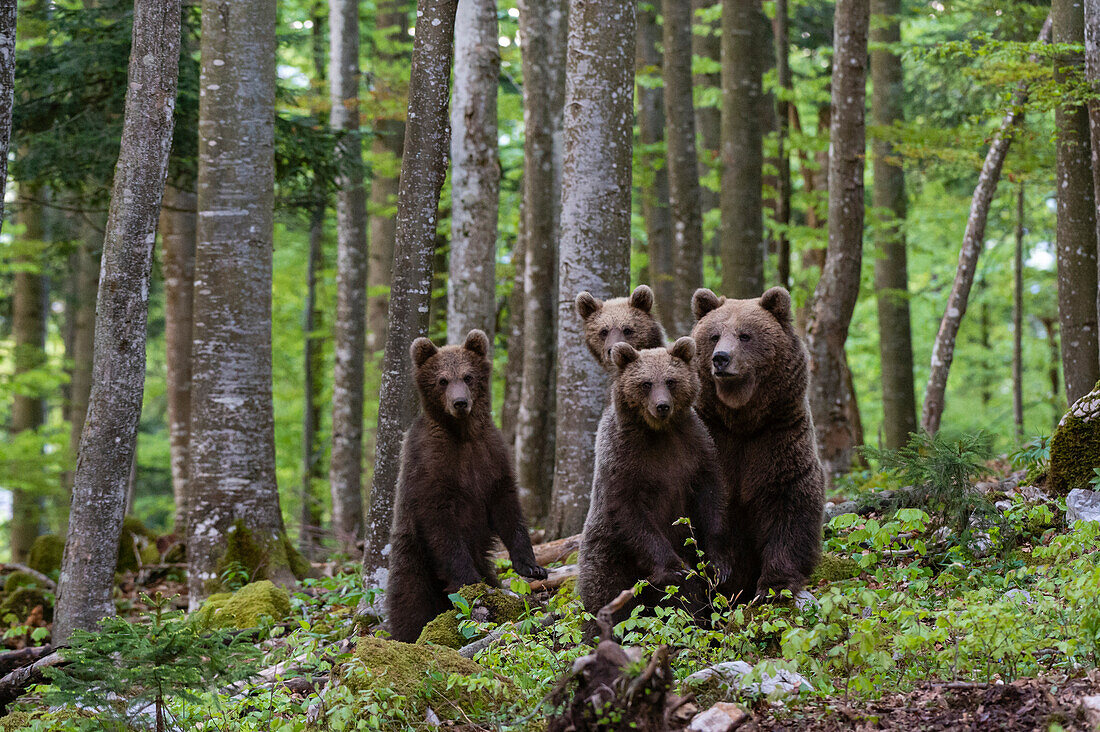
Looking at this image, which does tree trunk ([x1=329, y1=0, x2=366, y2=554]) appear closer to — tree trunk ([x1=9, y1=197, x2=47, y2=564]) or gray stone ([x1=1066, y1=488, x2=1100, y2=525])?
tree trunk ([x1=9, y1=197, x2=47, y2=564])

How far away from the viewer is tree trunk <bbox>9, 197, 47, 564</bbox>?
1591 centimetres

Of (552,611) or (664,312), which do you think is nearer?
(552,611)

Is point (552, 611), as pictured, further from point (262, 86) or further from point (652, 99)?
point (652, 99)


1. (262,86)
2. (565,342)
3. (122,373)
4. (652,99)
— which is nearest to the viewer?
(122,373)

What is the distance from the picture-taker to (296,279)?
80.7 ft

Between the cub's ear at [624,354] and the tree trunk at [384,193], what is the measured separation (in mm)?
11396

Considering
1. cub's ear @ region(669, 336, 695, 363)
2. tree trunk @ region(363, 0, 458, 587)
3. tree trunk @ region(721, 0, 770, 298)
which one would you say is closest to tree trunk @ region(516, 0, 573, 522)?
tree trunk @ region(721, 0, 770, 298)

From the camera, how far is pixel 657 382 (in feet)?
17.3

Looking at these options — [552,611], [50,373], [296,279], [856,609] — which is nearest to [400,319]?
[552,611]

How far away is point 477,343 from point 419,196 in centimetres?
128

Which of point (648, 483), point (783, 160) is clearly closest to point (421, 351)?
point (648, 483)

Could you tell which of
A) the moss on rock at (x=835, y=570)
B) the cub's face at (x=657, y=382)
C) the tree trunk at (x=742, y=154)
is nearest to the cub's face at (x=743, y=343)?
the cub's face at (x=657, y=382)

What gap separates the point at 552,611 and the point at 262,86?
602cm

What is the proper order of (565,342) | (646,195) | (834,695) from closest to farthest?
(834,695)
(565,342)
(646,195)
